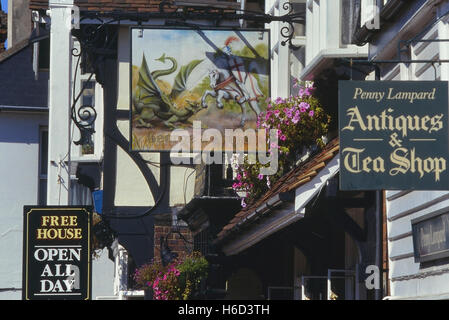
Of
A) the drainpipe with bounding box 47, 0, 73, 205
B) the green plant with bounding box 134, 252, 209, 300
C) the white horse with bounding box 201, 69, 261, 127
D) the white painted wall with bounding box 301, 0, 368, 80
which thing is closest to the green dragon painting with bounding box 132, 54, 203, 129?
the white horse with bounding box 201, 69, 261, 127

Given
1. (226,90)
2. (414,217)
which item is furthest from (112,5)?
(414,217)

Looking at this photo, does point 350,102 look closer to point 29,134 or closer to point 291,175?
point 291,175

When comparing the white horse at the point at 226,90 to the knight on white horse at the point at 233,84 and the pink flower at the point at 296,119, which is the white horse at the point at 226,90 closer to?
the knight on white horse at the point at 233,84

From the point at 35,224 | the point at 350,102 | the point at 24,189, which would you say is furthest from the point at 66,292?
the point at 24,189

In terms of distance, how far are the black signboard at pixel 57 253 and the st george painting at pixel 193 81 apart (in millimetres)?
1522

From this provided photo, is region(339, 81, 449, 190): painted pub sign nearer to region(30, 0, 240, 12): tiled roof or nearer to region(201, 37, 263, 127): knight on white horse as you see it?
region(201, 37, 263, 127): knight on white horse

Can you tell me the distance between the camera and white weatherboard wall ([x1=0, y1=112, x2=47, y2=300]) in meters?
32.9

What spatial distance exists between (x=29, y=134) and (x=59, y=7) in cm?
1503

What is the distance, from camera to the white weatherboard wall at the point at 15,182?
32.9 metres

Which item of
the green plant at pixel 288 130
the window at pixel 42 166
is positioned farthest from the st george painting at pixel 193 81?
the window at pixel 42 166

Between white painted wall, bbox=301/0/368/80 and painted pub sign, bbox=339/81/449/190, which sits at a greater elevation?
white painted wall, bbox=301/0/368/80

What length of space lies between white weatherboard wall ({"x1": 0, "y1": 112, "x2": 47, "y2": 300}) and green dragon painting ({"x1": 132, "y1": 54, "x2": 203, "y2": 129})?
15683 mm

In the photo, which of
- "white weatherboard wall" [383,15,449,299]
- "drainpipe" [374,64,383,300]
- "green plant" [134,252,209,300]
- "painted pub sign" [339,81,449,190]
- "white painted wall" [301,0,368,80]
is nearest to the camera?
"painted pub sign" [339,81,449,190]

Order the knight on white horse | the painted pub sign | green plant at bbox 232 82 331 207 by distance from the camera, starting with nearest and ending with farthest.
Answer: the painted pub sign
green plant at bbox 232 82 331 207
the knight on white horse
